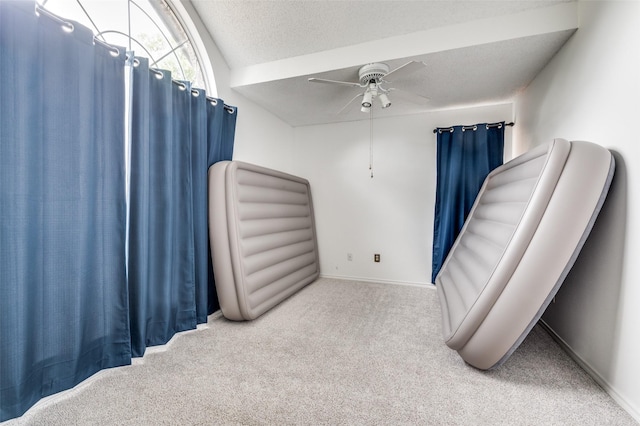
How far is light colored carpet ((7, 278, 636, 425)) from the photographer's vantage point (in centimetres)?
124

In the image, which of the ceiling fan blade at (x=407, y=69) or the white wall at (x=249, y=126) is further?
the white wall at (x=249, y=126)

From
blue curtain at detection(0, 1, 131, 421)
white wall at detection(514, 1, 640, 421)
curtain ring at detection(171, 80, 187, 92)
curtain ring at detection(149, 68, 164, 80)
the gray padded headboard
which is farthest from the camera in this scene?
the gray padded headboard

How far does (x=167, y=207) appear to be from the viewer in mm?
1874

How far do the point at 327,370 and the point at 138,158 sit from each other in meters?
1.79

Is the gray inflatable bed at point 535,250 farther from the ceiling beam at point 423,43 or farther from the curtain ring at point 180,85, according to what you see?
the curtain ring at point 180,85

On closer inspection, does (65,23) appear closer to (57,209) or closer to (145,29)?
(145,29)

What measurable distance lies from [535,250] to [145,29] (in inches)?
117

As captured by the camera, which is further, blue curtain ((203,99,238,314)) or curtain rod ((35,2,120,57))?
blue curtain ((203,99,238,314))

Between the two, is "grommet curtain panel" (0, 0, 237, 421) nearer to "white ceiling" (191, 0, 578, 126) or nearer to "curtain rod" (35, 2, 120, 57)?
"curtain rod" (35, 2, 120, 57)

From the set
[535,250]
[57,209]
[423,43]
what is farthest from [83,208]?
[423,43]

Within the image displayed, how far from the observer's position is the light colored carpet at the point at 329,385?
4.07ft

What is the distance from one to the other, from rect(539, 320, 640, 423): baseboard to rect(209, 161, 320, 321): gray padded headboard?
7.30ft

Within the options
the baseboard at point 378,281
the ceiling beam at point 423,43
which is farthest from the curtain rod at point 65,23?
the baseboard at point 378,281

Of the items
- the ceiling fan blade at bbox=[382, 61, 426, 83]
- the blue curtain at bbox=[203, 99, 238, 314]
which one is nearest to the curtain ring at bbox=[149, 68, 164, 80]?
the blue curtain at bbox=[203, 99, 238, 314]
